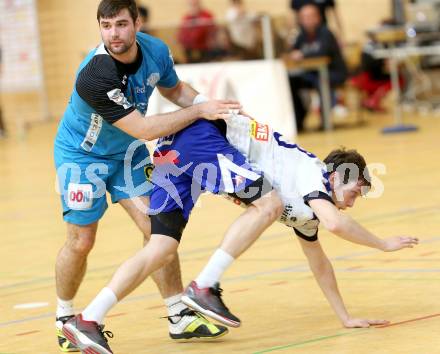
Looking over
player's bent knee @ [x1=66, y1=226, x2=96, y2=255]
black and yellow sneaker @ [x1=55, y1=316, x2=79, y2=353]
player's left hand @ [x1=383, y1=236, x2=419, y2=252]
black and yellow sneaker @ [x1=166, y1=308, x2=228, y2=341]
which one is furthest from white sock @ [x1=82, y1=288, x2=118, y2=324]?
player's left hand @ [x1=383, y1=236, x2=419, y2=252]

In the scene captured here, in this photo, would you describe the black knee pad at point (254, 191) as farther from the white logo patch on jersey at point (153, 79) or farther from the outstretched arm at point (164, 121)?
the white logo patch on jersey at point (153, 79)

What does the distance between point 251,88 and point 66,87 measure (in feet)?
28.3

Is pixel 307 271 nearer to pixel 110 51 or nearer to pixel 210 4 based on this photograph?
pixel 110 51

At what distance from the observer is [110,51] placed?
5.36 metres

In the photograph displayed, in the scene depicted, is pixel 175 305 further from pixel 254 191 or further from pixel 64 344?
pixel 254 191

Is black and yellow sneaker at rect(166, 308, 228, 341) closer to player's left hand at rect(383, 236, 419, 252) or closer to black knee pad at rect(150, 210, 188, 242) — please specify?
black knee pad at rect(150, 210, 188, 242)

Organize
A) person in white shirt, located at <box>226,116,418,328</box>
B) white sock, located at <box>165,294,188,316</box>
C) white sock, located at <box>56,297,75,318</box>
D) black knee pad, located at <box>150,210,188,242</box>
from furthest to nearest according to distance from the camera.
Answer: white sock, located at <box>56,297,75,318</box> < white sock, located at <box>165,294,188,316</box> < black knee pad, located at <box>150,210,188,242</box> < person in white shirt, located at <box>226,116,418,328</box>

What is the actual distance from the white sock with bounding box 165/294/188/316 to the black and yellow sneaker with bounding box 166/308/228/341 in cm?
3

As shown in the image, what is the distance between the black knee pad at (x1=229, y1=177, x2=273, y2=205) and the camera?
17.3 ft

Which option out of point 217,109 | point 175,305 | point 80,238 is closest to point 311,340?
point 175,305

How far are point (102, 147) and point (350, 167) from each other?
4.29 feet

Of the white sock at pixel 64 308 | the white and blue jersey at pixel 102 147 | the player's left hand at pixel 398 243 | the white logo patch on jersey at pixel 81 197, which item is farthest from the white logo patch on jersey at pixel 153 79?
the player's left hand at pixel 398 243

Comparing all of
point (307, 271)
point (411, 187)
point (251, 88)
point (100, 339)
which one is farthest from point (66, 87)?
point (100, 339)

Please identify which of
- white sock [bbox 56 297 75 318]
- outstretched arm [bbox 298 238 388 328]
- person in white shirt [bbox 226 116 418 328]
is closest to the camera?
person in white shirt [bbox 226 116 418 328]
